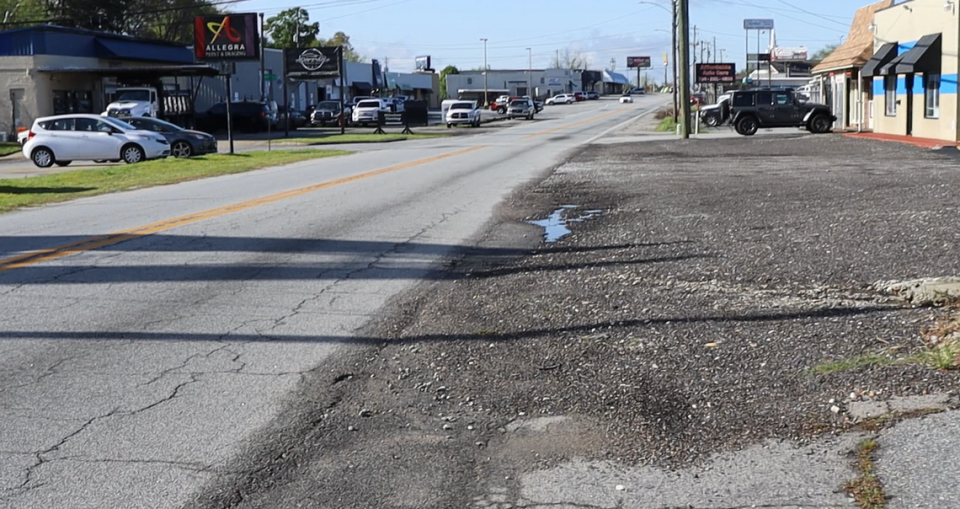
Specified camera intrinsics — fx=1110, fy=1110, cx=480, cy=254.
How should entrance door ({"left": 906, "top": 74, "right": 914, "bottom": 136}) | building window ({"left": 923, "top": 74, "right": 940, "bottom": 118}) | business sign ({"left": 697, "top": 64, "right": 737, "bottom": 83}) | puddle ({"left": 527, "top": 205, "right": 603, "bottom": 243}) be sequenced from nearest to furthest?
puddle ({"left": 527, "top": 205, "right": 603, "bottom": 243}) → building window ({"left": 923, "top": 74, "right": 940, "bottom": 118}) → entrance door ({"left": 906, "top": 74, "right": 914, "bottom": 136}) → business sign ({"left": 697, "top": 64, "right": 737, "bottom": 83})

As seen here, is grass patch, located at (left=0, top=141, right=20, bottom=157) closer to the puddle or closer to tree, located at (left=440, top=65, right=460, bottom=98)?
the puddle

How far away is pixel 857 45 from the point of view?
45.7 m

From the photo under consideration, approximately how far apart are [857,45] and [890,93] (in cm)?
623

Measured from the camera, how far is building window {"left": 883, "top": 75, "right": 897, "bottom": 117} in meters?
39.7

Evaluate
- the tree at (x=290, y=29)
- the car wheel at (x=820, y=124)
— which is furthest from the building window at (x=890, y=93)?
the tree at (x=290, y=29)

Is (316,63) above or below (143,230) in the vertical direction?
→ above

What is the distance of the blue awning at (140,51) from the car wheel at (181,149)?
23.2 metres

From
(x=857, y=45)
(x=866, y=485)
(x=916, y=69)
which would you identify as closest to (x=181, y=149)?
(x=916, y=69)

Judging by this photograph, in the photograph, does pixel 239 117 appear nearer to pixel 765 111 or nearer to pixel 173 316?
pixel 765 111

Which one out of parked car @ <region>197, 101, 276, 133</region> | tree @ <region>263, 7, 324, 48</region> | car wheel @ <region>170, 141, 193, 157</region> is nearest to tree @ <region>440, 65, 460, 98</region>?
tree @ <region>263, 7, 324, 48</region>

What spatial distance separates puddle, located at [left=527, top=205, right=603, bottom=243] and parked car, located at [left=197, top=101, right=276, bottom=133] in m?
44.0

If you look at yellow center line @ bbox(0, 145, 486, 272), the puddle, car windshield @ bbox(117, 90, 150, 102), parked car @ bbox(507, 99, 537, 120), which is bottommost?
the puddle

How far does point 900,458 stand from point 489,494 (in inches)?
71.7

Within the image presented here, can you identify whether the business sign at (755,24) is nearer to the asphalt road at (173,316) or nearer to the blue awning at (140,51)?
the blue awning at (140,51)
